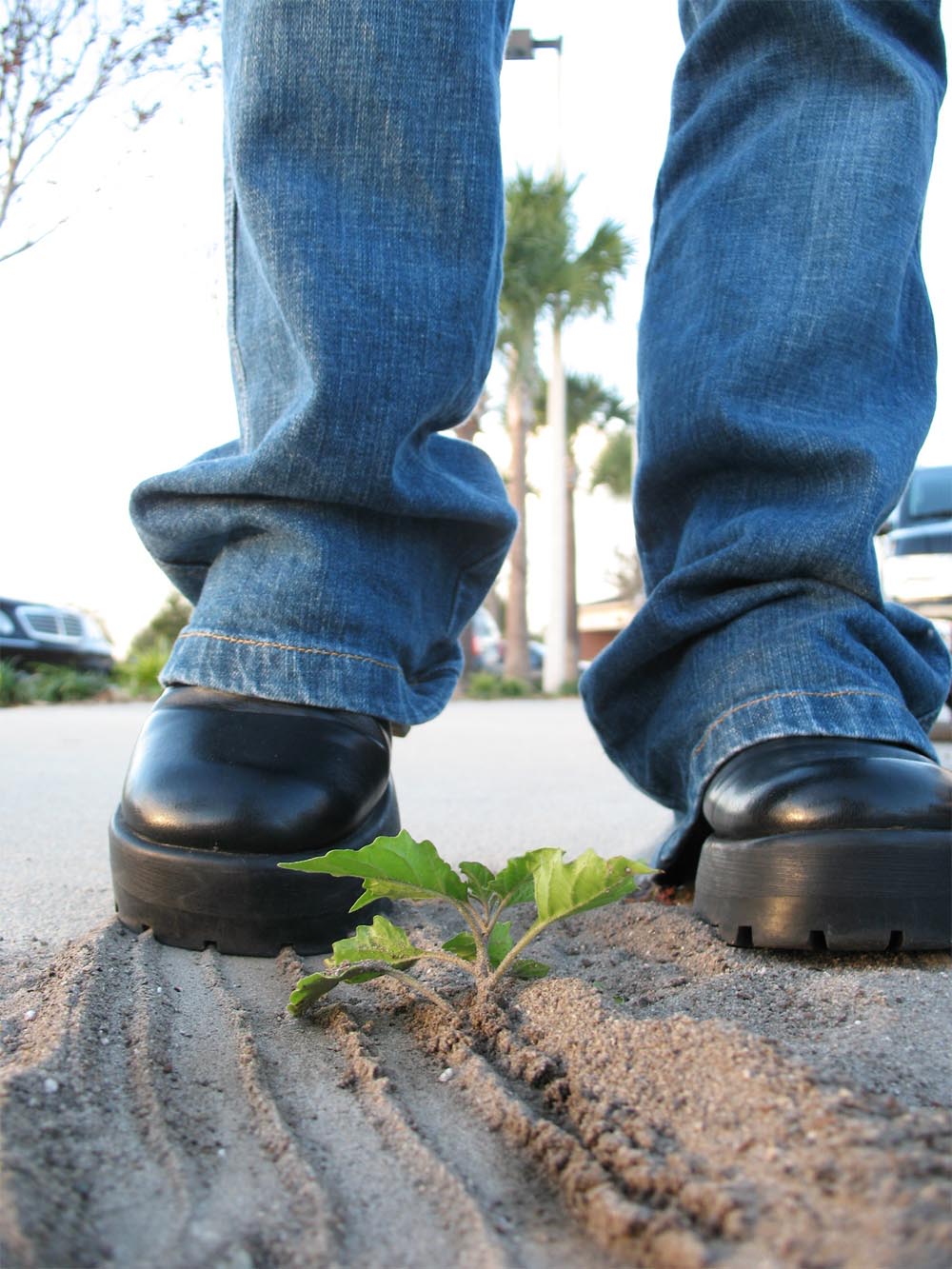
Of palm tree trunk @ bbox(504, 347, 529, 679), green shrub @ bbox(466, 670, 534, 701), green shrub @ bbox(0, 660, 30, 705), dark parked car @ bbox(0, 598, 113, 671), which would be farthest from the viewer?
palm tree trunk @ bbox(504, 347, 529, 679)

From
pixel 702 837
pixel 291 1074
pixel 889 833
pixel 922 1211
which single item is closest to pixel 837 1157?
pixel 922 1211

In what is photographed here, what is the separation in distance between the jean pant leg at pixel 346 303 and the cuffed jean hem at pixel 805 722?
29 cm

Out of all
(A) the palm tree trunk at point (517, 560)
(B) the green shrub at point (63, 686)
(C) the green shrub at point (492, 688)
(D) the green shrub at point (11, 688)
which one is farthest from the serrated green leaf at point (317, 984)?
(A) the palm tree trunk at point (517, 560)

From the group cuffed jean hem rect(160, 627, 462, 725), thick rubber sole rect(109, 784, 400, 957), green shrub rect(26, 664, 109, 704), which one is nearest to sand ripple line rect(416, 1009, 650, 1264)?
thick rubber sole rect(109, 784, 400, 957)

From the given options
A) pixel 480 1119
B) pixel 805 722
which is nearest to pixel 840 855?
pixel 805 722

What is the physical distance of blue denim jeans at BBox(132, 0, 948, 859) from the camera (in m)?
0.87

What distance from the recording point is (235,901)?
2.49 feet

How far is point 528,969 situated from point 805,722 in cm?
33

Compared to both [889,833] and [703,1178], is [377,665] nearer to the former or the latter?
[889,833]

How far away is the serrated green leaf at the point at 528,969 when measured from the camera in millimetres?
661

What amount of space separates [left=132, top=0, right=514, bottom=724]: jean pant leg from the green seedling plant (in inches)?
11.2

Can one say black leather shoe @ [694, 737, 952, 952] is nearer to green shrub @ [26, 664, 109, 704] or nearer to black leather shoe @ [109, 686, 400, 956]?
black leather shoe @ [109, 686, 400, 956]

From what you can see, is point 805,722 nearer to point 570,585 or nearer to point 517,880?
point 517,880

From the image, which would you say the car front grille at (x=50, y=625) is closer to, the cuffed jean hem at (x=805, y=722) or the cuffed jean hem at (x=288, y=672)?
the cuffed jean hem at (x=288, y=672)
